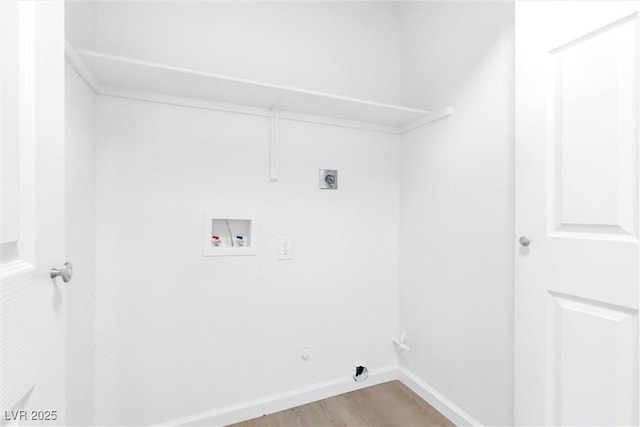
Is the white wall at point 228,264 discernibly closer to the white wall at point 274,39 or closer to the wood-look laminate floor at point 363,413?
the wood-look laminate floor at point 363,413

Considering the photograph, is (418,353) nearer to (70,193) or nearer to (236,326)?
(236,326)

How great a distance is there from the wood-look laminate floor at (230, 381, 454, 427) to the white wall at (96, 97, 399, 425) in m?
0.13

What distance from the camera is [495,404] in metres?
1.40

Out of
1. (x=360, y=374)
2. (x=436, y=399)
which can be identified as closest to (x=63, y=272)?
(x=360, y=374)

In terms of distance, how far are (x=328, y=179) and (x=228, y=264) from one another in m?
0.76

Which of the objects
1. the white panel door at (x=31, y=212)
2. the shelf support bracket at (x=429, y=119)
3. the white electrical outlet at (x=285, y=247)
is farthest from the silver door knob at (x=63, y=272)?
the shelf support bracket at (x=429, y=119)

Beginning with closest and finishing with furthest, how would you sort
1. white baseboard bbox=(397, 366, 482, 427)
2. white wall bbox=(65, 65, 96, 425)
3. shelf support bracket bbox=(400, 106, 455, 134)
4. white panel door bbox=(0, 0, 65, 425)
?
white panel door bbox=(0, 0, 65, 425) < white wall bbox=(65, 65, 96, 425) < white baseboard bbox=(397, 366, 482, 427) < shelf support bracket bbox=(400, 106, 455, 134)

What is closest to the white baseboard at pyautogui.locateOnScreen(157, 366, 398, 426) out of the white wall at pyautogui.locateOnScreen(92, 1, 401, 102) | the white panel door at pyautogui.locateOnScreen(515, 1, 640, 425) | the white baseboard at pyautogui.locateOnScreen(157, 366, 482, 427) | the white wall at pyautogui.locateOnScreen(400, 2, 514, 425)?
the white baseboard at pyautogui.locateOnScreen(157, 366, 482, 427)

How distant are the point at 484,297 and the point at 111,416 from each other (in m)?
1.84

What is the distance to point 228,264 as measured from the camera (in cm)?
160

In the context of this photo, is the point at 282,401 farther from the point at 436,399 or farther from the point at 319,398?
the point at 436,399

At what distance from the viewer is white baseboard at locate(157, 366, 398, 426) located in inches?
60.4

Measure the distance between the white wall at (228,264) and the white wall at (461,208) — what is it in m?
0.21

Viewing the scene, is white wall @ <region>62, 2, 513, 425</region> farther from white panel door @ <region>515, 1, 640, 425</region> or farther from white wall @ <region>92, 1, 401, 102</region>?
white panel door @ <region>515, 1, 640, 425</region>
